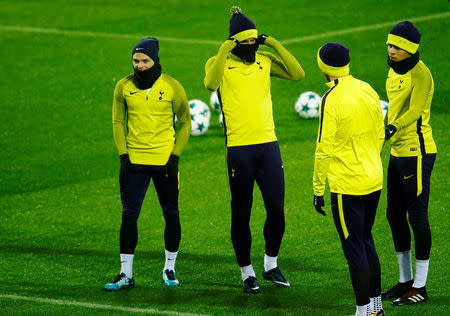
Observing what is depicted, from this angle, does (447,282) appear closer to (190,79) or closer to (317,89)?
(317,89)

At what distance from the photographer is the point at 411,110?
307 inches

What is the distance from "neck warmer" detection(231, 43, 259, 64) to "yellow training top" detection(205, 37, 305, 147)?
0.04 m

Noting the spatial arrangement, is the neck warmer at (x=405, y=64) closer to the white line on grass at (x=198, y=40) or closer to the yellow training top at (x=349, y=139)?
the yellow training top at (x=349, y=139)

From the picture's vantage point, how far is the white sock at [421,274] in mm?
7957

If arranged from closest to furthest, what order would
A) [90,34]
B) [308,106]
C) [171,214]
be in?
[171,214] → [308,106] → [90,34]

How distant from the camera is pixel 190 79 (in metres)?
22.6

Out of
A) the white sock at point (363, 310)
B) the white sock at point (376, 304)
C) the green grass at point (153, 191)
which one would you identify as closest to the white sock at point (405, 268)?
the green grass at point (153, 191)

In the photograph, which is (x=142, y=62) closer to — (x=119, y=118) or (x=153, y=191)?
(x=119, y=118)

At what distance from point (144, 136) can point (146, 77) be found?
621mm

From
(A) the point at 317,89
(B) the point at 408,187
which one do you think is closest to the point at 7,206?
(B) the point at 408,187

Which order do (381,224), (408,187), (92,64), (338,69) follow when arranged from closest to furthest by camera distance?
(338,69)
(408,187)
(381,224)
(92,64)

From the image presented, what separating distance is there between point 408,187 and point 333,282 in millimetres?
1462

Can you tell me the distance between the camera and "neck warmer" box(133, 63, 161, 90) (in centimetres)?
836

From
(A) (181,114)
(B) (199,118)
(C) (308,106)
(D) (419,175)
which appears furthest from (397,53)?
(C) (308,106)
